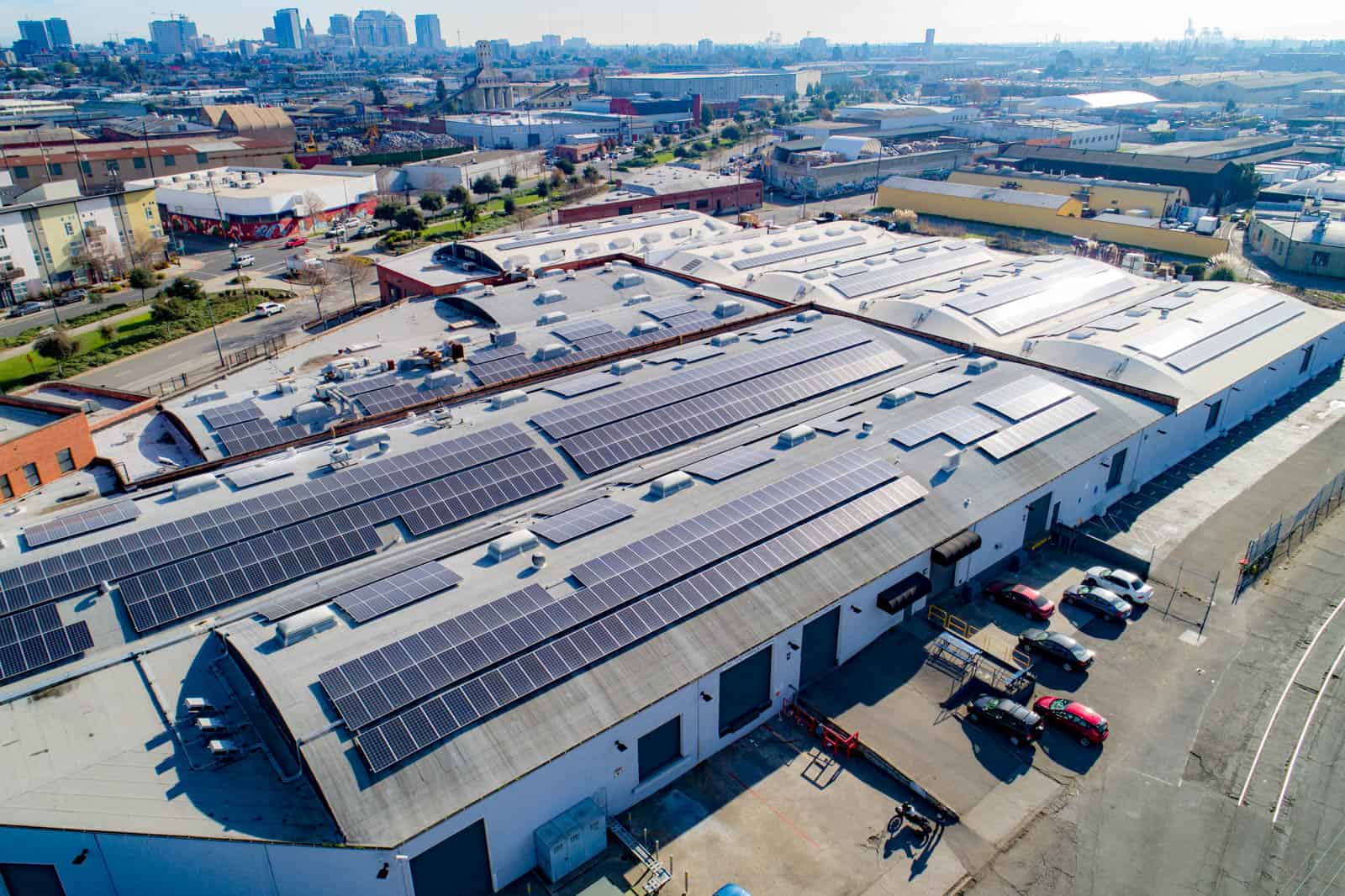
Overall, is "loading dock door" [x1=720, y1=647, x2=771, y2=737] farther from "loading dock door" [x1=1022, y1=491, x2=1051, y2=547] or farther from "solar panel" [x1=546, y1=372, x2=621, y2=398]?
"solar panel" [x1=546, y1=372, x2=621, y2=398]

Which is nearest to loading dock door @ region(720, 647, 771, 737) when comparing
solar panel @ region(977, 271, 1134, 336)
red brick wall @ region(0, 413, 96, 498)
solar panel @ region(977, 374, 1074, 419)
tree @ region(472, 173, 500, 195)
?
solar panel @ region(977, 374, 1074, 419)

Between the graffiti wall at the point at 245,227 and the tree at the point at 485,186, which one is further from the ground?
the tree at the point at 485,186

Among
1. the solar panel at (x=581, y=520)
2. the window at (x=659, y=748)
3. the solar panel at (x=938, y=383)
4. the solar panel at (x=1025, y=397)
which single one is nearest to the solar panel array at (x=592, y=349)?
the solar panel at (x=581, y=520)

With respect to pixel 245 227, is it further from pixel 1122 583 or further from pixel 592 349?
pixel 1122 583

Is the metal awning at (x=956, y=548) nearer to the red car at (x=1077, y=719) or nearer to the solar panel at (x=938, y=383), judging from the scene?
the red car at (x=1077, y=719)

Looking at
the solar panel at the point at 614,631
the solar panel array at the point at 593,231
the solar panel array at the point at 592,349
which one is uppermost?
the solar panel array at the point at 593,231

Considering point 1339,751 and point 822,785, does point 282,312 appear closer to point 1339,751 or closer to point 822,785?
point 822,785

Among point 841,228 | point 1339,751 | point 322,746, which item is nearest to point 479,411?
point 322,746
